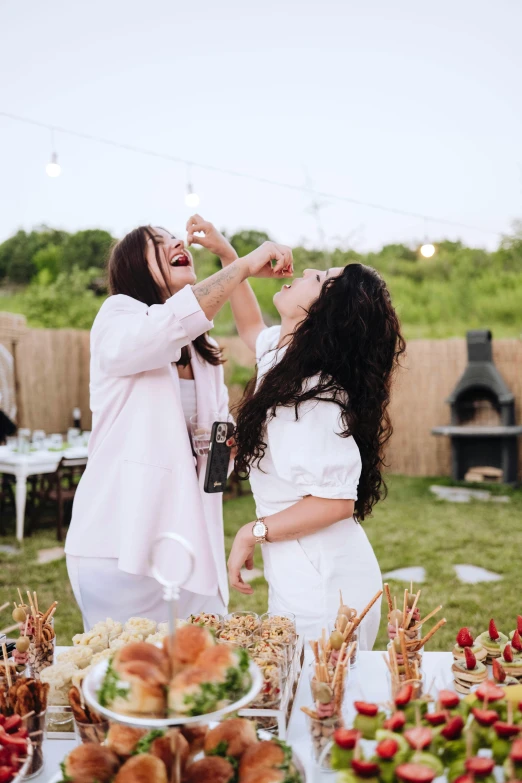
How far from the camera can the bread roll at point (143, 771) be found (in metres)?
0.94

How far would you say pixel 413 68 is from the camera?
39.2 feet

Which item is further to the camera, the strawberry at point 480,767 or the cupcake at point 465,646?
the cupcake at point 465,646

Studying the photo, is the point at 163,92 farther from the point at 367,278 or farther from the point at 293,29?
the point at 367,278

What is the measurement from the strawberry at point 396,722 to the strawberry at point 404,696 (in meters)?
0.06

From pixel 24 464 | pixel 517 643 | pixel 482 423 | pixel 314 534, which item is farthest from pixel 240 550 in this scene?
pixel 482 423

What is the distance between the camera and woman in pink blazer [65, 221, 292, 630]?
189 centimetres

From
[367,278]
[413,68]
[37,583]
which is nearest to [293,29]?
[413,68]

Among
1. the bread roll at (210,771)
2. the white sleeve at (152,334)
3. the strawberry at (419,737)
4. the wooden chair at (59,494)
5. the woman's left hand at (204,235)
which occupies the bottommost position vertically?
the wooden chair at (59,494)

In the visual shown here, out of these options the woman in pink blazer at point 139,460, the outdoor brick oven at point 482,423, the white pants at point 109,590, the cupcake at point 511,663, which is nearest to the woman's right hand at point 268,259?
the woman in pink blazer at point 139,460

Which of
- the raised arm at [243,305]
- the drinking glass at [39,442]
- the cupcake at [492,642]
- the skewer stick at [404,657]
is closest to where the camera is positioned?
the skewer stick at [404,657]

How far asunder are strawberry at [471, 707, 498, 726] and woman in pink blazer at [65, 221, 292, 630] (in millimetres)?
1062

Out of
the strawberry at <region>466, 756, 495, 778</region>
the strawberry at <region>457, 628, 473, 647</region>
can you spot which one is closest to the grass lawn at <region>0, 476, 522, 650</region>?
the strawberry at <region>457, 628, 473, 647</region>

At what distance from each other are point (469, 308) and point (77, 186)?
9863mm

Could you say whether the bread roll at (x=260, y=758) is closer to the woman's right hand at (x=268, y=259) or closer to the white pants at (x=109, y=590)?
the white pants at (x=109, y=590)
